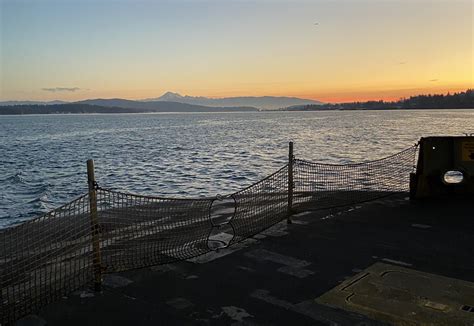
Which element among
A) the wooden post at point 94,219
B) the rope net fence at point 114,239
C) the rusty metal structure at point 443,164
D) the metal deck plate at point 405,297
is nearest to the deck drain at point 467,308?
→ the metal deck plate at point 405,297

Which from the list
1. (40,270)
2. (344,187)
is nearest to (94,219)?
(40,270)

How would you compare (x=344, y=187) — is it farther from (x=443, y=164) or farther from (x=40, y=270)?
(x=40, y=270)

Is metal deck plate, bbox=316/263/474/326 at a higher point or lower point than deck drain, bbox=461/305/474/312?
lower

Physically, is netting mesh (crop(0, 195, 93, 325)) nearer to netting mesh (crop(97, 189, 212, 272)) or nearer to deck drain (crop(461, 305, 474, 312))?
netting mesh (crop(97, 189, 212, 272))

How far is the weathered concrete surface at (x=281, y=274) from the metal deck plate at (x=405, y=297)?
0.53ft

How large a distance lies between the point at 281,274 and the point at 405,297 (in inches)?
62.0

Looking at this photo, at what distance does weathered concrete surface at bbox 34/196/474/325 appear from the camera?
4.89m

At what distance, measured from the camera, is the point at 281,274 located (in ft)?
19.8

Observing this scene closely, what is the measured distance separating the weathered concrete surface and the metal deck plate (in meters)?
0.16

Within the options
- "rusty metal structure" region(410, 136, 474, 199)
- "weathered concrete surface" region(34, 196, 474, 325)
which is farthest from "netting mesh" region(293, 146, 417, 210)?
"weathered concrete surface" region(34, 196, 474, 325)

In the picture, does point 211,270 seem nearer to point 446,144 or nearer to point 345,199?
point 345,199

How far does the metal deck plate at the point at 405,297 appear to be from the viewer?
15.8 ft

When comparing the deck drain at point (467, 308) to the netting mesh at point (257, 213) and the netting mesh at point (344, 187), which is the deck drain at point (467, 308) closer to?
the netting mesh at point (257, 213)

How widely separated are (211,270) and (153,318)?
153 centimetres
